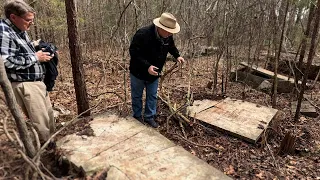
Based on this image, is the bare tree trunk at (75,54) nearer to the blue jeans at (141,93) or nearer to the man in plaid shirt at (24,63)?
the man in plaid shirt at (24,63)

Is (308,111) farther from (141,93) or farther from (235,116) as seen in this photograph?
(141,93)

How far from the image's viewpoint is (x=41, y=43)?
11.1 feet

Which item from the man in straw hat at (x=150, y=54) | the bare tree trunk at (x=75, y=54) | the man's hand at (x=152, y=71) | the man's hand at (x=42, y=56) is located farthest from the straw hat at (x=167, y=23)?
the man's hand at (x=42, y=56)

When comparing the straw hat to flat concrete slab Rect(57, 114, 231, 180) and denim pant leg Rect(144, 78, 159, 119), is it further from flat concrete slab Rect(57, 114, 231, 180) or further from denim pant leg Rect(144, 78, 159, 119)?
flat concrete slab Rect(57, 114, 231, 180)

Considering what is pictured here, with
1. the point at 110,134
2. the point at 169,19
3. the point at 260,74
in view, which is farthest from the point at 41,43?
the point at 260,74

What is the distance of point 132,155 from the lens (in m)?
2.91

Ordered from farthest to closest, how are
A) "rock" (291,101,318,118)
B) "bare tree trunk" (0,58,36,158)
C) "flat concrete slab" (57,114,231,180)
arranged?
1. "rock" (291,101,318,118)
2. "flat concrete slab" (57,114,231,180)
3. "bare tree trunk" (0,58,36,158)

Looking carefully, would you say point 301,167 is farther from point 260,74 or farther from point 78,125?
point 260,74

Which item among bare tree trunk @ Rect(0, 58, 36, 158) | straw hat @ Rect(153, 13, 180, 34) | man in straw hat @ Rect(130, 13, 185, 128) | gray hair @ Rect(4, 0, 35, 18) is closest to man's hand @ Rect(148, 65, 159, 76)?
man in straw hat @ Rect(130, 13, 185, 128)

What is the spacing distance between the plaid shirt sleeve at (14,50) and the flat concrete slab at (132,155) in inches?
41.5

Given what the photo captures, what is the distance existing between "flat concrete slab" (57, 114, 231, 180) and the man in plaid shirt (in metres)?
0.46

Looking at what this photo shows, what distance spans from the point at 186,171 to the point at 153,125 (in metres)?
1.92

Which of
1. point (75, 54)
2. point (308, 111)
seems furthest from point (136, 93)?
point (308, 111)

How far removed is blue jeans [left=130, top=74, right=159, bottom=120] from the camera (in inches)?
170
